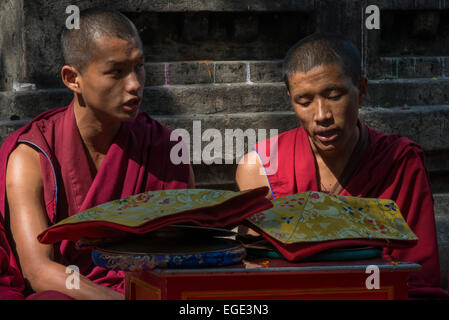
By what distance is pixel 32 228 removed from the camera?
2.95 m

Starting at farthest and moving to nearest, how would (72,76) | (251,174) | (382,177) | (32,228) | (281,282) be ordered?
(251,174)
(72,76)
(382,177)
(32,228)
(281,282)

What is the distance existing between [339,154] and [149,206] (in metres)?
1.36

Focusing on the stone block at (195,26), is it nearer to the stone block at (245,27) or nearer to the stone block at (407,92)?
the stone block at (245,27)

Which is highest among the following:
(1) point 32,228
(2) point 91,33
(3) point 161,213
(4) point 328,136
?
(2) point 91,33

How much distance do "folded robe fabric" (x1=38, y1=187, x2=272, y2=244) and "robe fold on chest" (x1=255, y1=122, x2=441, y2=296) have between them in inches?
37.4

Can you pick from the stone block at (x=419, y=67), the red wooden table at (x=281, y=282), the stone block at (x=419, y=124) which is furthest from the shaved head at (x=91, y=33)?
the stone block at (x=419, y=67)

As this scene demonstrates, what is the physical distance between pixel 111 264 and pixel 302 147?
149 centimetres

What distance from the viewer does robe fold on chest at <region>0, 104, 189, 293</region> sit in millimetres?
3109

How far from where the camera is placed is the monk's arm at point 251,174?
3404 mm

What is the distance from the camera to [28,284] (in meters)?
2.93

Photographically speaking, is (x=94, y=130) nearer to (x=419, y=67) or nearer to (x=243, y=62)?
(x=243, y=62)

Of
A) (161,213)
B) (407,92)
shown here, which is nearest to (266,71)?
(407,92)

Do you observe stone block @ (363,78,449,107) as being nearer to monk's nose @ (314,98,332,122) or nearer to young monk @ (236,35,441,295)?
young monk @ (236,35,441,295)

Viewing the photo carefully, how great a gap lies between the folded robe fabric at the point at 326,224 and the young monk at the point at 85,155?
0.97 meters
